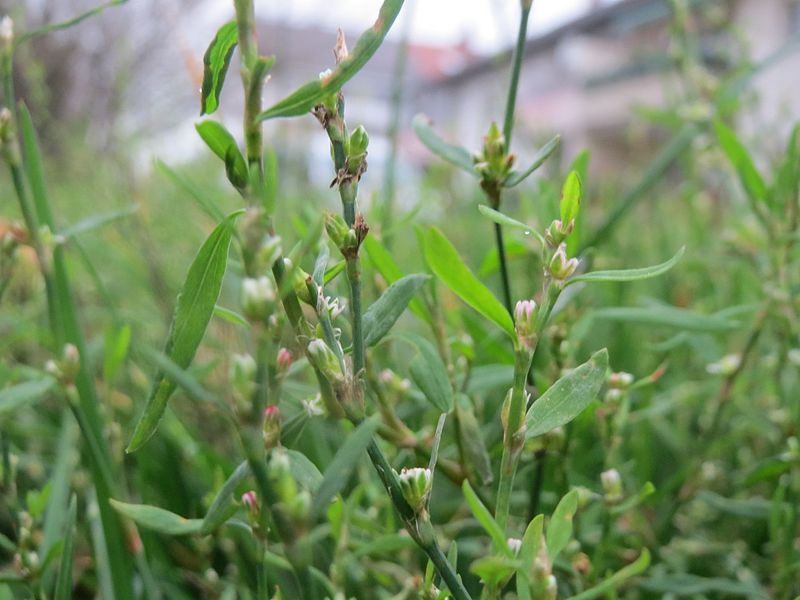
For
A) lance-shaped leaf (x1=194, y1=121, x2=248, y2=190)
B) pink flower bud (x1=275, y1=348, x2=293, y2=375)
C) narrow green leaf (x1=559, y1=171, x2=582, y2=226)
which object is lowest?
pink flower bud (x1=275, y1=348, x2=293, y2=375)

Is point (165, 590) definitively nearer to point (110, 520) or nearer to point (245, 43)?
point (110, 520)

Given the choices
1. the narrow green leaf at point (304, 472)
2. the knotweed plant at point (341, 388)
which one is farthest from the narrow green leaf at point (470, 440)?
the narrow green leaf at point (304, 472)

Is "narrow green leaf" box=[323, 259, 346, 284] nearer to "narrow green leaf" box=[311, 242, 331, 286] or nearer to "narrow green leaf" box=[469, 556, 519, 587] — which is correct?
"narrow green leaf" box=[311, 242, 331, 286]

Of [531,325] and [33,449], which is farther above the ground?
[531,325]

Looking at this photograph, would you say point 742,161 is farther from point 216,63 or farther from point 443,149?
point 216,63

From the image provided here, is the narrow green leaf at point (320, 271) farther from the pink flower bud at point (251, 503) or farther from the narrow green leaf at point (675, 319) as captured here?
the narrow green leaf at point (675, 319)

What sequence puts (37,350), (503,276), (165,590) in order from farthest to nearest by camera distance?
(37,350) → (165,590) → (503,276)

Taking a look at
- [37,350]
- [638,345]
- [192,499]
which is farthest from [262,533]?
[37,350]

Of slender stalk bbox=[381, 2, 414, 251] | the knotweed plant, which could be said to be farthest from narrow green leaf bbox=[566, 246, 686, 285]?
slender stalk bbox=[381, 2, 414, 251]
